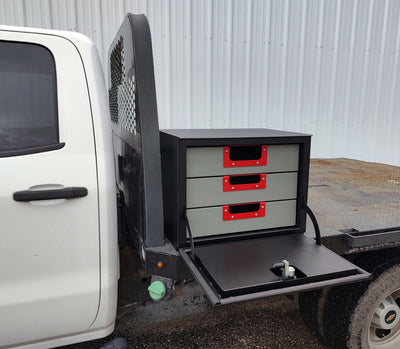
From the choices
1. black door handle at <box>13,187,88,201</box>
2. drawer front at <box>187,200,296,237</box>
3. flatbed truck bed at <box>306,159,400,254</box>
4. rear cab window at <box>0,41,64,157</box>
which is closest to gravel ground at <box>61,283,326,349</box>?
drawer front at <box>187,200,296,237</box>

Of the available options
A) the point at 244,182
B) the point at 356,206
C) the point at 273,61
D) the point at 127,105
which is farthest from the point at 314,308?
the point at 273,61

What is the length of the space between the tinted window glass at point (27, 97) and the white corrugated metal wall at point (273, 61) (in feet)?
7.10

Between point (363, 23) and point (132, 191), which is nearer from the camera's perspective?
point (132, 191)

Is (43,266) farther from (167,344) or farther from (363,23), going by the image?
(363,23)

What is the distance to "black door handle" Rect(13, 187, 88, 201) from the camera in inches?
51.8

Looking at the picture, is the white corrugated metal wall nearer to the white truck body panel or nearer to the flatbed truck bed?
the flatbed truck bed

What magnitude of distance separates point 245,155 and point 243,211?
25 cm

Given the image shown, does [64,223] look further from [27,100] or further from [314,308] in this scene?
[314,308]

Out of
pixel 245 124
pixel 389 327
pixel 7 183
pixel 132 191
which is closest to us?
pixel 7 183

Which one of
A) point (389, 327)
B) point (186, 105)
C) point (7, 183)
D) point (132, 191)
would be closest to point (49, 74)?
point (7, 183)

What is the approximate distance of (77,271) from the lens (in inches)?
56.5

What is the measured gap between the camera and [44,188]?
1.35 metres

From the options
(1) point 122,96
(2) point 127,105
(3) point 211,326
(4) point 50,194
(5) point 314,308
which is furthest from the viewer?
(3) point 211,326

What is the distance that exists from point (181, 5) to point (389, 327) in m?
3.19
